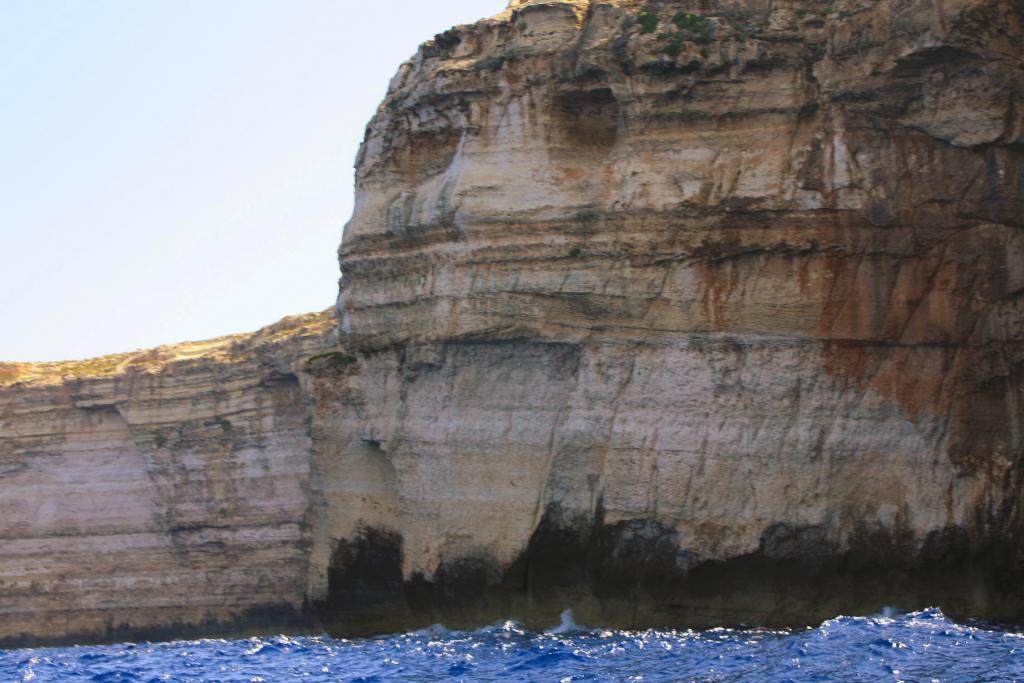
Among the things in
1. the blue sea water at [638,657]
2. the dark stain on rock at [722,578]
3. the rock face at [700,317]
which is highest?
the rock face at [700,317]

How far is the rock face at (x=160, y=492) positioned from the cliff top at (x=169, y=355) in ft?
0.22

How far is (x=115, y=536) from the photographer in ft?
124

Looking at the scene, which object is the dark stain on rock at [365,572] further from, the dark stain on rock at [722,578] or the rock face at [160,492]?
the rock face at [160,492]

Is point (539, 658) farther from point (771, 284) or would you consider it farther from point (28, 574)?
point (28, 574)

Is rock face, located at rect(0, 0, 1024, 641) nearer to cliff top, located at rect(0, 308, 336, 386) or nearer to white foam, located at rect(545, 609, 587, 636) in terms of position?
white foam, located at rect(545, 609, 587, 636)

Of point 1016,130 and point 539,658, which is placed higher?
point 1016,130

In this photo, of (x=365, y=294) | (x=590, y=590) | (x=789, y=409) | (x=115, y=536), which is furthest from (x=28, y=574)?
(x=789, y=409)

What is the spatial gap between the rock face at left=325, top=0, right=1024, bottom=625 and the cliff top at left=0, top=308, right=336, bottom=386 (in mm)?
9618

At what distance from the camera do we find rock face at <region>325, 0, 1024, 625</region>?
23.4m

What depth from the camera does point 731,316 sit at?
2414 centimetres

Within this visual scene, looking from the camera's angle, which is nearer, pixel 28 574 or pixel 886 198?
pixel 886 198

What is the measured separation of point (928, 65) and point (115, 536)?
21.3m

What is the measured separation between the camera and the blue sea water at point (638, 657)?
1997 centimetres

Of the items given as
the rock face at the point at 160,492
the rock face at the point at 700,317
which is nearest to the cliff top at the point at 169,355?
the rock face at the point at 160,492
